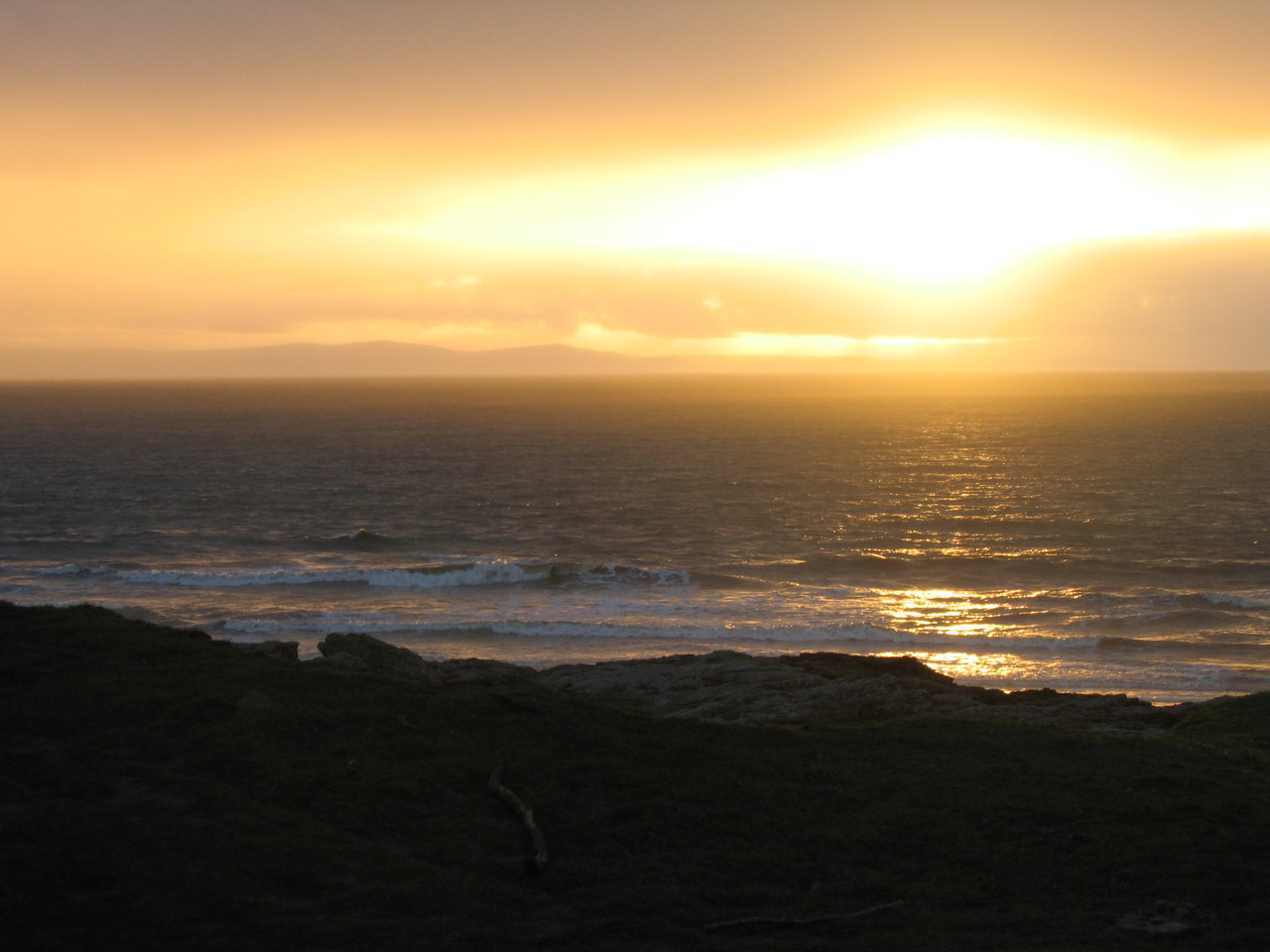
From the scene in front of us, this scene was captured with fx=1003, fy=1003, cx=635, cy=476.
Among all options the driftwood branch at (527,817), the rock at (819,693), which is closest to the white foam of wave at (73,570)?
the rock at (819,693)

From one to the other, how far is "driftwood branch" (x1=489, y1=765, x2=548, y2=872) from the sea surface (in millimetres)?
19020

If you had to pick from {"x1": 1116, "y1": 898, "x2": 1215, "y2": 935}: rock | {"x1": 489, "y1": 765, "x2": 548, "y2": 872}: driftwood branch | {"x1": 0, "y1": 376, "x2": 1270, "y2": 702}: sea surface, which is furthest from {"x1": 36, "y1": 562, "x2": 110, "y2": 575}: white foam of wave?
{"x1": 1116, "y1": 898, "x2": 1215, "y2": 935}: rock

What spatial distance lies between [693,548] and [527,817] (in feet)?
125

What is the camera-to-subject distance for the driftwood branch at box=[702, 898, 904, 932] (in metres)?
9.46

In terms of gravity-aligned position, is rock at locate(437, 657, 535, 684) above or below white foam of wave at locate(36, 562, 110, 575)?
above

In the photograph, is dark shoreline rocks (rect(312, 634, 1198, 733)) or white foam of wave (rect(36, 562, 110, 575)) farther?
white foam of wave (rect(36, 562, 110, 575))

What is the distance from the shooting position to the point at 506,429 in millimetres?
127375

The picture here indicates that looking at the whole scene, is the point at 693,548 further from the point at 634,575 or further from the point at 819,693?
the point at 819,693

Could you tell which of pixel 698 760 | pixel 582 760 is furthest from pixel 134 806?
pixel 698 760

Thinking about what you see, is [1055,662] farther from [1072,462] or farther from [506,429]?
[506,429]

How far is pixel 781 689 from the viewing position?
22.0 meters

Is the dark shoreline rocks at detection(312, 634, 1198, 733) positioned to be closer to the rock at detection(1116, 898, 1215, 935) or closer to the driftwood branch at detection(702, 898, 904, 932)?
the rock at detection(1116, 898, 1215, 935)

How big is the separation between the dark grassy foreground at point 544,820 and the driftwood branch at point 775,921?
0.27 feet

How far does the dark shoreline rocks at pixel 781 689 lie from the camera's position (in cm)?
1952
